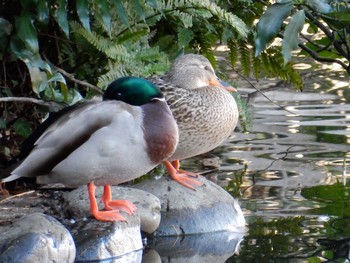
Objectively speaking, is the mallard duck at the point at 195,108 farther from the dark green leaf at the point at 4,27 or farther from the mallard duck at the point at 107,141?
the dark green leaf at the point at 4,27

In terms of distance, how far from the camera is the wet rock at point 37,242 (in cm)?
514

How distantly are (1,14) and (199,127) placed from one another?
150 centimetres

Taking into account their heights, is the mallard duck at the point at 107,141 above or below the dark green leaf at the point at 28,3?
below

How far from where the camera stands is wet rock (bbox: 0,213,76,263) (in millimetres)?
5137

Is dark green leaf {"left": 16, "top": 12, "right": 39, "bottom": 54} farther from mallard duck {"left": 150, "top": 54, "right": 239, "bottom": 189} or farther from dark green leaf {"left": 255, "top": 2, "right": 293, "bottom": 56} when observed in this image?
dark green leaf {"left": 255, "top": 2, "right": 293, "bottom": 56}

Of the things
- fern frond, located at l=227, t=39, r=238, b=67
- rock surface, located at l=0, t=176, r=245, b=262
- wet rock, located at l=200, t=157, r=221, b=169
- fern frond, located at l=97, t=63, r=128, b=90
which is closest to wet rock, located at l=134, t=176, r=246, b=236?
rock surface, located at l=0, t=176, r=245, b=262

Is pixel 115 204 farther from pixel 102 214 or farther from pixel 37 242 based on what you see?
pixel 37 242

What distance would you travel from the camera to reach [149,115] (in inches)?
217

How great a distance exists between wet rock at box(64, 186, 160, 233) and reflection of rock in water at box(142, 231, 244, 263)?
0.41ft

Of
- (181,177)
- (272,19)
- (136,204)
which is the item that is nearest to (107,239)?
(136,204)

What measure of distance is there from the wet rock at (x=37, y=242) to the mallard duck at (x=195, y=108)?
119cm

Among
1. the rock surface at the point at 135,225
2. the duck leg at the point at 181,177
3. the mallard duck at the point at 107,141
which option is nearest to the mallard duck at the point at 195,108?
the duck leg at the point at 181,177

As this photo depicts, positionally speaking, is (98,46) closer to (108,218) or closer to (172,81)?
Result: (172,81)

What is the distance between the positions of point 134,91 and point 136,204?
0.70 metres
